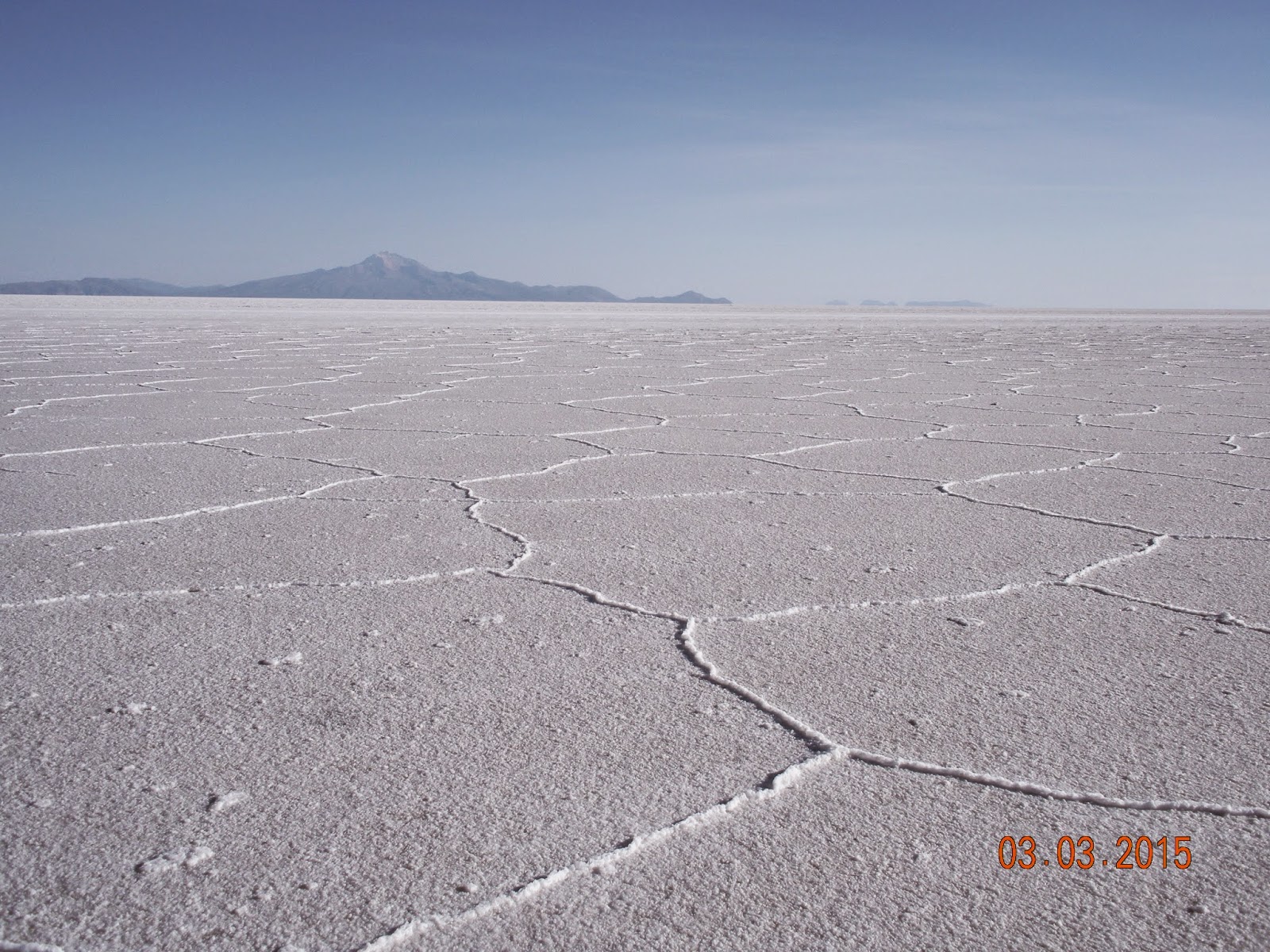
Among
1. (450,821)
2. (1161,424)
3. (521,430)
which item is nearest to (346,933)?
(450,821)

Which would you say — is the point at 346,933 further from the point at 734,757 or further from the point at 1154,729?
the point at 1154,729

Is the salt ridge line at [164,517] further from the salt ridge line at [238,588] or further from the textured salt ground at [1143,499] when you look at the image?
the textured salt ground at [1143,499]

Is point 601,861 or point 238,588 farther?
point 238,588

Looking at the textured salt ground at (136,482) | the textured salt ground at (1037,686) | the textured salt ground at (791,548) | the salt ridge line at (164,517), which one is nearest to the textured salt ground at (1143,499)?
the textured salt ground at (791,548)

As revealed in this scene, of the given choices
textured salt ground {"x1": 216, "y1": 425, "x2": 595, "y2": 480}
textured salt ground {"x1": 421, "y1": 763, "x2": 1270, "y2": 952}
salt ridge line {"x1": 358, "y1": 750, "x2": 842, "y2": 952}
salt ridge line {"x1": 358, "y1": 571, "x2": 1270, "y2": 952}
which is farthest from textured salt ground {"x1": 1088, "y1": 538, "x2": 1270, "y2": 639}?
textured salt ground {"x1": 216, "y1": 425, "x2": 595, "y2": 480}

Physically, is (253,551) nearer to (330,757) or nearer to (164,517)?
(164,517)
